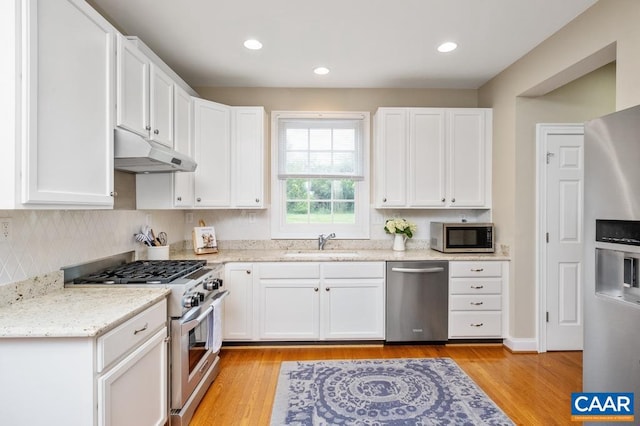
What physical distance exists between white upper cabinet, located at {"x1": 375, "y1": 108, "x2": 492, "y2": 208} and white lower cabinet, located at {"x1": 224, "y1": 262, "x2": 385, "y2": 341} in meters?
0.87

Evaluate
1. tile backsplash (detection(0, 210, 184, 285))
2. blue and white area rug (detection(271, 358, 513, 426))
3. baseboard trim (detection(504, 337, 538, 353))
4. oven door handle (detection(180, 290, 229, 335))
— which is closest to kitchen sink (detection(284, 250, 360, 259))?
blue and white area rug (detection(271, 358, 513, 426))

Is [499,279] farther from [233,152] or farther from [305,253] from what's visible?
[233,152]

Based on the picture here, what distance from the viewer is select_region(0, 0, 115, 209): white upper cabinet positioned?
1214 mm

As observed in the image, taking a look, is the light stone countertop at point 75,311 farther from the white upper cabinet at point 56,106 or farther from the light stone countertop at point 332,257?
the light stone countertop at point 332,257

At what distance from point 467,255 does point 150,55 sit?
10.5ft

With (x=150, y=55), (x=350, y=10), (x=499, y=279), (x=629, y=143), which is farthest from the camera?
(x=499, y=279)

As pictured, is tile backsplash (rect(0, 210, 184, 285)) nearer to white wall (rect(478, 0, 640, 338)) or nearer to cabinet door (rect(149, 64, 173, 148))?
cabinet door (rect(149, 64, 173, 148))

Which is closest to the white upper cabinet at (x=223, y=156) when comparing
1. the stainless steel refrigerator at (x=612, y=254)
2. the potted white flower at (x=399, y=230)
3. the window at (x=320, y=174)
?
the window at (x=320, y=174)

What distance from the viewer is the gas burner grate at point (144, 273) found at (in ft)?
6.36

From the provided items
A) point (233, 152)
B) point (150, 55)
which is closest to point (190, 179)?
point (233, 152)

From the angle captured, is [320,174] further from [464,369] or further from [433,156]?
[464,369]

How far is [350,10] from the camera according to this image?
2.19 metres

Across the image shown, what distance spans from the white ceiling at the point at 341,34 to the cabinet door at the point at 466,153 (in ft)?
1.42

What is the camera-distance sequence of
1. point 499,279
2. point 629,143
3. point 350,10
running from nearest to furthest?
point 629,143 < point 350,10 < point 499,279
